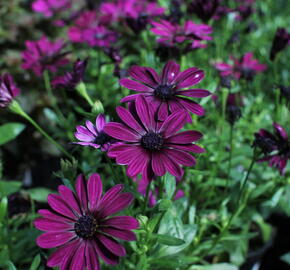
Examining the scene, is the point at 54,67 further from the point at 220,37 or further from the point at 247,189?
the point at 220,37

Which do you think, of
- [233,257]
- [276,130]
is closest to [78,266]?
[276,130]

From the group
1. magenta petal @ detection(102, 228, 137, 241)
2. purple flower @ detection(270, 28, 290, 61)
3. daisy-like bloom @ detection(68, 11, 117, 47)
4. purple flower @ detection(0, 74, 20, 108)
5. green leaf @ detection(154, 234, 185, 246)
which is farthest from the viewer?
daisy-like bloom @ detection(68, 11, 117, 47)

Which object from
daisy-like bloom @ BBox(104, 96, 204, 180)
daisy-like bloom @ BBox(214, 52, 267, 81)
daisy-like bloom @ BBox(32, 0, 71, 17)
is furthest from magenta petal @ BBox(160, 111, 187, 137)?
daisy-like bloom @ BBox(32, 0, 71, 17)

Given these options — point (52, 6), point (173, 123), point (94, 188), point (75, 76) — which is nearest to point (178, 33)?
point (75, 76)

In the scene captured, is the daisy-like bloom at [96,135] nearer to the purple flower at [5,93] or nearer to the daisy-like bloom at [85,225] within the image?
the daisy-like bloom at [85,225]

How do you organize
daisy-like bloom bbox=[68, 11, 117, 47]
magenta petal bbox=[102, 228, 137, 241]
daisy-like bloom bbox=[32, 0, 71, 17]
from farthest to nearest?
daisy-like bloom bbox=[32, 0, 71, 17]
daisy-like bloom bbox=[68, 11, 117, 47]
magenta petal bbox=[102, 228, 137, 241]

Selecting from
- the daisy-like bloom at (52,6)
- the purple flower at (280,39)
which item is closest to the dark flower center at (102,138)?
the purple flower at (280,39)

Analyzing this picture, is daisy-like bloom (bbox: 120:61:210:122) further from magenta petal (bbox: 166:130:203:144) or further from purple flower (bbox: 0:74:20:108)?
purple flower (bbox: 0:74:20:108)
